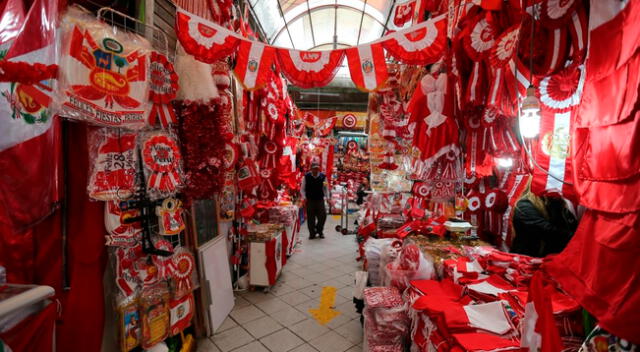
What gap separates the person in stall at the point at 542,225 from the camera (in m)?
2.53

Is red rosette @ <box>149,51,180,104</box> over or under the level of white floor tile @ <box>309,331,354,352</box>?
over

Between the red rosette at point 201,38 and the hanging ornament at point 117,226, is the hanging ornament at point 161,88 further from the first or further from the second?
the hanging ornament at point 117,226

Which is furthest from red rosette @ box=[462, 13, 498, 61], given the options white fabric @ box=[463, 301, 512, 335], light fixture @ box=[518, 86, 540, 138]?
white fabric @ box=[463, 301, 512, 335]

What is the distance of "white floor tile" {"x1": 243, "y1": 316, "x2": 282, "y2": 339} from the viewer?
10.3 ft

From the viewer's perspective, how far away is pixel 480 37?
1.93 m

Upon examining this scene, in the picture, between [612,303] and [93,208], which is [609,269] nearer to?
[612,303]

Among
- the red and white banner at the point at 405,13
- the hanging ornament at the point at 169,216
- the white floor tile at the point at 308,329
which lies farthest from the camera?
the red and white banner at the point at 405,13

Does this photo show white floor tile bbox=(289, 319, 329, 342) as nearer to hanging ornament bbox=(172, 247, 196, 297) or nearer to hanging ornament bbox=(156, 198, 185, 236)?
hanging ornament bbox=(172, 247, 196, 297)

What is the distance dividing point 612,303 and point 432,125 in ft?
6.08

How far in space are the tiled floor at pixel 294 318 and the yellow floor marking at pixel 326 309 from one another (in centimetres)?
6

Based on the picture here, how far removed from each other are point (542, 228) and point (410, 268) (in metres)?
1.29

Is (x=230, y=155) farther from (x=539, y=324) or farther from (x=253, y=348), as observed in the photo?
(x=539, y=324)

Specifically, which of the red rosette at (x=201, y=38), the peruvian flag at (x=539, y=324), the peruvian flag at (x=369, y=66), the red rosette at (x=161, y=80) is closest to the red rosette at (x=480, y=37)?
the peruvian flag at (x=369, y=66)

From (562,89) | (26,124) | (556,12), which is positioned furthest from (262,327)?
(556,12)
